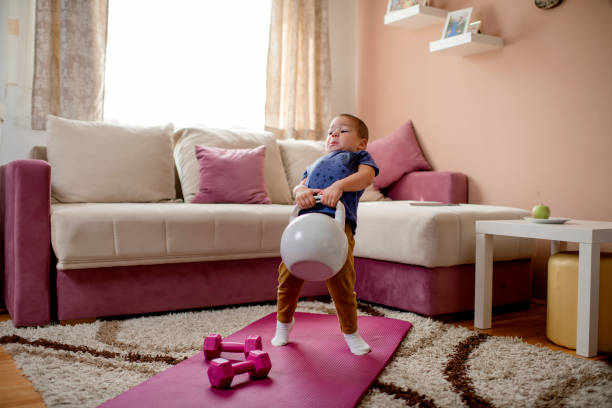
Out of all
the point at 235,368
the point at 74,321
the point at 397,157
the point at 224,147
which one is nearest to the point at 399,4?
the point at 397,157

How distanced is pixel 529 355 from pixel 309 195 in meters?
0.88

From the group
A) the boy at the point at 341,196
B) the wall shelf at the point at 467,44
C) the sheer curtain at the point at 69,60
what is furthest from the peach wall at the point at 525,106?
the sheer curtain at the point at 69,60

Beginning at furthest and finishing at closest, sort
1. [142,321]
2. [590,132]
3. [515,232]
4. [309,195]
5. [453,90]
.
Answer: [453,90] < [590,132] < [142,321] < [515,232] < [309,195]

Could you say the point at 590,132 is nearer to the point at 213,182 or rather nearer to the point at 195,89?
the point at 213,182

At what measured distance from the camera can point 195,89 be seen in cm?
356

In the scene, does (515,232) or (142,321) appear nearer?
(515,232)

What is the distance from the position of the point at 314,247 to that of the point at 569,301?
105 centimetres

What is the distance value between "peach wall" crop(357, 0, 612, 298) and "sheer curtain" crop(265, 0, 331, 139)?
587 millimetres

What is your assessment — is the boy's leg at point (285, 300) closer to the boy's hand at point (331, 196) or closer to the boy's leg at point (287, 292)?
the boy's leg at point (287, 292)

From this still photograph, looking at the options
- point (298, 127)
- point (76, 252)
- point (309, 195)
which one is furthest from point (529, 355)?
point (298, 127)

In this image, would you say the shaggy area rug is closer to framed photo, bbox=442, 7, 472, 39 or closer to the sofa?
the sofa

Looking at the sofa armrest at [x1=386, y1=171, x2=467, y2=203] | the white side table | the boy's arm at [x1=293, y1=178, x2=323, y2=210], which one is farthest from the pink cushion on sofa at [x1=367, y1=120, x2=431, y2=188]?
the boy's arm at [x1=293, y1=178, x2=323, y2=210]

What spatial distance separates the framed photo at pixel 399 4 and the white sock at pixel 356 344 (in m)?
2.49

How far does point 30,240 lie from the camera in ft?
6.57
